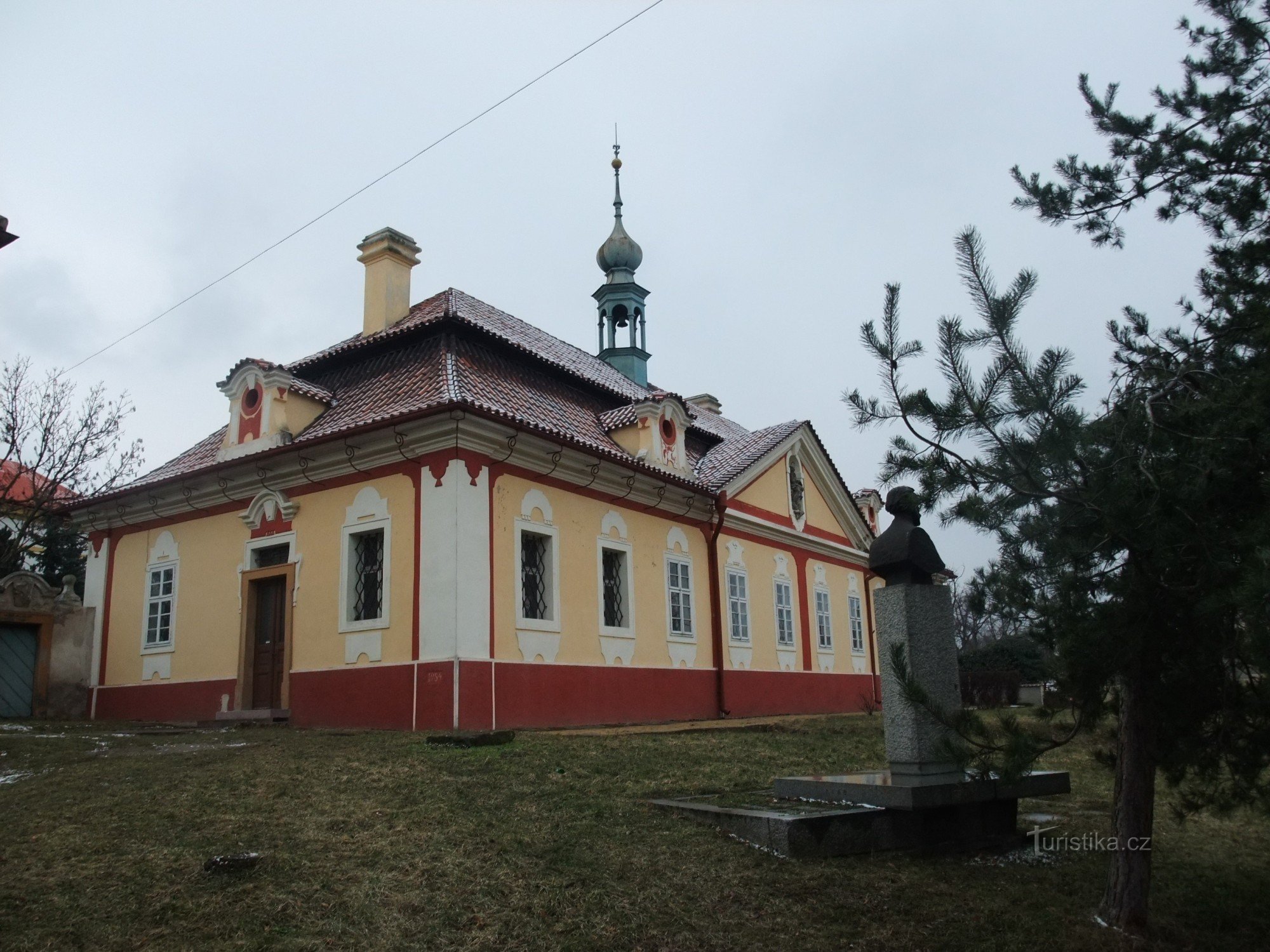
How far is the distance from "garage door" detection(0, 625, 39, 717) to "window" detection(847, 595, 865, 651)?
1632 cm

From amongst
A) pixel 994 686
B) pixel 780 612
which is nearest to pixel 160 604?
pixel 780 612

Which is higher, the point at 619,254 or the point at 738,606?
the point at 619,254

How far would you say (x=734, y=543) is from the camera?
19.3 m

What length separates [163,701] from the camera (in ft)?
52.4

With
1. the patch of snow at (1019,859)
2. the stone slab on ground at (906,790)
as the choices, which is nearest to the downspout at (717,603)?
the stone slab on ground at (906,790)

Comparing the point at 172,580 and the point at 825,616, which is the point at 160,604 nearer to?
the point at 172,580

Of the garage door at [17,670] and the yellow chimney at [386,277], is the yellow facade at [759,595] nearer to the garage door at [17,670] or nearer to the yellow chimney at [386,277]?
the yellow chimney at [386,277]

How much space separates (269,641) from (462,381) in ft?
15.7

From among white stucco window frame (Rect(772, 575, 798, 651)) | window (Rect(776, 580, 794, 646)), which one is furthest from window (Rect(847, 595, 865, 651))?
window (Rect(776, 580, 794, 646))

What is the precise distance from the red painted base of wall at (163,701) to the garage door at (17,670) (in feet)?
3.45

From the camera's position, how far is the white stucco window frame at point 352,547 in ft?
43.5

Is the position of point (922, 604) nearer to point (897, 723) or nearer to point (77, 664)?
point (897, 723)

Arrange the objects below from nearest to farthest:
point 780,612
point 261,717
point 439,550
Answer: point 439,550 → point 261,717 → point 780,612

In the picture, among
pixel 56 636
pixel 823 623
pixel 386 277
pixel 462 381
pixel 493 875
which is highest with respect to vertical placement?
pixel 386 277
